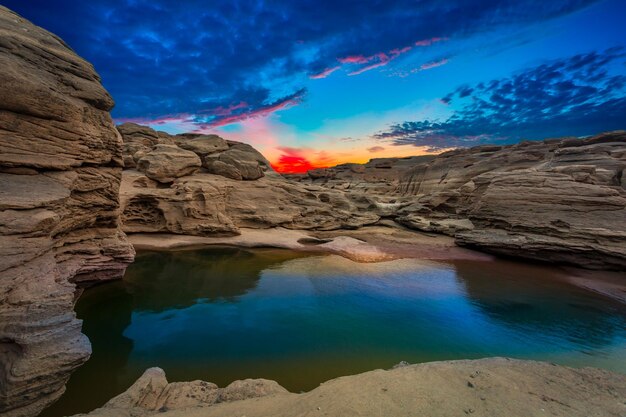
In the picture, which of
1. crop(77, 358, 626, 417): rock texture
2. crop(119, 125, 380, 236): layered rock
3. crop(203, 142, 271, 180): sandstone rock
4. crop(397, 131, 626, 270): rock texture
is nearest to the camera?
crop(77, 358, 626, 417): rock texture

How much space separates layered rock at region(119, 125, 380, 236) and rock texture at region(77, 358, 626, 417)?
1597cm

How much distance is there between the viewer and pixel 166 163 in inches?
872

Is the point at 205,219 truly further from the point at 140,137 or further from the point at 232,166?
the point at 140,137

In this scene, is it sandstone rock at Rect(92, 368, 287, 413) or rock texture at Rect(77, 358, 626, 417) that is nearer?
rock texture at Rect(77, 358, 626, 417)

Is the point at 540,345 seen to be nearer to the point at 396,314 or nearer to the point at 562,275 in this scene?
the point at 396,314

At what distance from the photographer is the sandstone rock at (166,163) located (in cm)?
2192

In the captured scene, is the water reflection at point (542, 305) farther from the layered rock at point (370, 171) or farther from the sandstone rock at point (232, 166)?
the layered rock at point (370, 171)

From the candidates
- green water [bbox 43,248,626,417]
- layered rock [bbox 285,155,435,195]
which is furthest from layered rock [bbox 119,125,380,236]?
layered rock [bbox 285,155,435,195]

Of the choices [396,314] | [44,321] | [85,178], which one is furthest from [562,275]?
[85,178]

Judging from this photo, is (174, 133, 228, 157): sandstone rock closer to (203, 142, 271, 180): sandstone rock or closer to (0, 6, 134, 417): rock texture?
(203, 142, 271, 180): sandstone rock

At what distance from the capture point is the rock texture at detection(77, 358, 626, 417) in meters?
4.32

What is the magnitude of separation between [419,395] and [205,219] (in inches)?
752

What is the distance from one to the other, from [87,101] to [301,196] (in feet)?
57.4

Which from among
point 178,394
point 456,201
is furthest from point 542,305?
point 456,201
